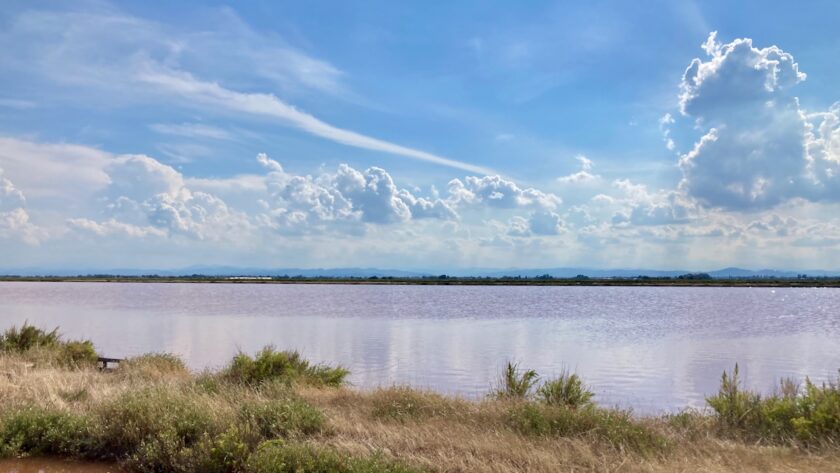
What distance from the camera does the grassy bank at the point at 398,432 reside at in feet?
24.9

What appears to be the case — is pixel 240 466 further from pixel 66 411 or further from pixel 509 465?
pixel 66 411

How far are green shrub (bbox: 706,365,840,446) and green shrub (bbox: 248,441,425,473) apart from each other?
5900mm

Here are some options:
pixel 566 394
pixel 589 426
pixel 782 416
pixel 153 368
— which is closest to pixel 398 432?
pixel 589 426

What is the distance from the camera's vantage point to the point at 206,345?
3178 centimetres

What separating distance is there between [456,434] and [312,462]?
2555 millimetres

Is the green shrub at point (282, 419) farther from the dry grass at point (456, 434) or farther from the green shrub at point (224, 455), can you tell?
the green shrub at point (224, 455)

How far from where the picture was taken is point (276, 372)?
15.0 meters

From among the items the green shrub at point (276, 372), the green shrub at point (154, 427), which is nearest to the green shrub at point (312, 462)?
the green shrub at point (154, 427)

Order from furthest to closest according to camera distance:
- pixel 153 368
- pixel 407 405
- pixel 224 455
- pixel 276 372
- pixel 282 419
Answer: pixel 153 368, pixel 276 372, pixel 407 405, pixel 282 419, pixel 224 455

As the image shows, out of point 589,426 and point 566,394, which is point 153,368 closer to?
point 566,394

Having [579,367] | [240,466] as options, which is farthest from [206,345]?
[240,466]

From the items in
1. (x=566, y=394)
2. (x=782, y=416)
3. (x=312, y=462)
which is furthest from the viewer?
(x=566, y=394)

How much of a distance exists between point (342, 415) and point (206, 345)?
23.4 m

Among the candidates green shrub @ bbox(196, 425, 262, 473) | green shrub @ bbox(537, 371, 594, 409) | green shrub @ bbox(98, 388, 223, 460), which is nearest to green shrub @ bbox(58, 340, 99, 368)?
green shrub @ bbox(98, 388, 223, 460)
